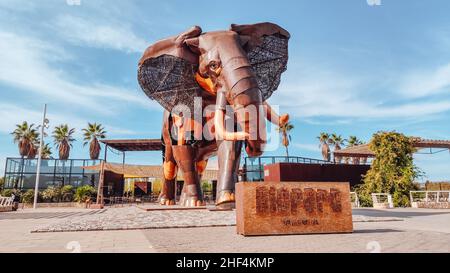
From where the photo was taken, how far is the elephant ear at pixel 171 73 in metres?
9.84

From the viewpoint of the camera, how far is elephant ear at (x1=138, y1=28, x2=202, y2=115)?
388 inches

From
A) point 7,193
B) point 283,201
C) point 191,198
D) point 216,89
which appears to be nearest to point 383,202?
point 191,198

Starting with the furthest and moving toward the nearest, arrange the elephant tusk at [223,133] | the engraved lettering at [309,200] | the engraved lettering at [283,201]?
1. the elephant tusk at [223,133]
2. the engraved lettering at [309,200]
3. the engraved lettering at [283,201]

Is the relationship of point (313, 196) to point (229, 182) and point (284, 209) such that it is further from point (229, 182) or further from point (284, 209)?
point (229, 182)

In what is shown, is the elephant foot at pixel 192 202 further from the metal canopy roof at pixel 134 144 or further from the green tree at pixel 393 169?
the metal canopy roof at pixel 134 144

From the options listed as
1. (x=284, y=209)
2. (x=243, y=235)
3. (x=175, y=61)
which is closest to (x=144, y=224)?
(x=243, y=235)

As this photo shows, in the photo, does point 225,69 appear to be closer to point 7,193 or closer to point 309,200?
point 309,200

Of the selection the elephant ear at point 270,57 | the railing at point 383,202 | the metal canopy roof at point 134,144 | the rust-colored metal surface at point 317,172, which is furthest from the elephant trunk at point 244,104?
the metal canopy roof at point 134,144

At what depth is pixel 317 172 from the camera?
968 inches

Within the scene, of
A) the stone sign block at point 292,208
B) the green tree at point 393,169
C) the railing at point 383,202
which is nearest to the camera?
the stone sign block at point 292,208

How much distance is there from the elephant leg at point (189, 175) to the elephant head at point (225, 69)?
1.38 m

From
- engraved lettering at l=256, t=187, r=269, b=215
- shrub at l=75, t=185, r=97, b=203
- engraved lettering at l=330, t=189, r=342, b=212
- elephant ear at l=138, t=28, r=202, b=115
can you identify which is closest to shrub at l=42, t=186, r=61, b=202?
shrub at l=75, t=185, r=97, b=203

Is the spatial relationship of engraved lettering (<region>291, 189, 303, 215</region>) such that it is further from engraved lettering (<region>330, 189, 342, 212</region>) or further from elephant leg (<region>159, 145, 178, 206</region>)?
elephant leg (<region>159, 145, 178, 206</region>)

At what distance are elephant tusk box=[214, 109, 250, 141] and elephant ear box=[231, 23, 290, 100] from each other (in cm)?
290
